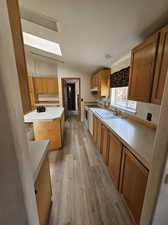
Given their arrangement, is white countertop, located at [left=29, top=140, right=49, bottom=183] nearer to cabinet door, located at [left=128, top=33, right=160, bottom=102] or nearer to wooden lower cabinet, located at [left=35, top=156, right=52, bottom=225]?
wooden lower cabinet, located at [left=35, top=156, right=52, bottom=225]

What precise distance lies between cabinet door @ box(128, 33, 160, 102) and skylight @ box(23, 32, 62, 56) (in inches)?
107

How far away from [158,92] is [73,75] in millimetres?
4157

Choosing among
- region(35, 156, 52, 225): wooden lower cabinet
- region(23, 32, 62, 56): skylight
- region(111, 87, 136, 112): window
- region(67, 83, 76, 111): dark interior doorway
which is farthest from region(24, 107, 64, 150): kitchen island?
region(67, 83, 76, 111): dark interior doorway

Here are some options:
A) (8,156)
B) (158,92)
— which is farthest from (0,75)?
(158,92)

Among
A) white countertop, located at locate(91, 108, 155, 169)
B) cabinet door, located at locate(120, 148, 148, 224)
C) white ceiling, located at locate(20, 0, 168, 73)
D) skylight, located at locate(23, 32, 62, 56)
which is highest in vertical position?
skylight, located at locate(23, 32, 62, 56)

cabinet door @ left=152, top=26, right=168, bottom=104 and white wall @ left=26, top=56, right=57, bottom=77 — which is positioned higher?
white wall @ left=26, top=56, right=57, bottom=77

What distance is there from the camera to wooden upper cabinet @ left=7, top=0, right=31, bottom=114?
628 millimetres

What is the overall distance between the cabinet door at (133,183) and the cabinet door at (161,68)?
705mm

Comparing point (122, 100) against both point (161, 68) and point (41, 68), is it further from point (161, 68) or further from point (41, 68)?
point (41, 68)

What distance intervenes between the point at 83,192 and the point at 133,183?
0.85 metres

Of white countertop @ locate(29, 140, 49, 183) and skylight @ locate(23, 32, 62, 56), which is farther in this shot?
skylight @ locate(23, 32, 62, 56)

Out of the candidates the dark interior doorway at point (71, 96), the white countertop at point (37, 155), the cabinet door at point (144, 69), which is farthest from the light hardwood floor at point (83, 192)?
the dark interior doorway at point (71, 96)

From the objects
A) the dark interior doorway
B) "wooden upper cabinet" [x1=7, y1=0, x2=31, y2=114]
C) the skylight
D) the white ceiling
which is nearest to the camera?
"wooden upper cabinet" [x1=7, y1=0, x2=31, y2=114]

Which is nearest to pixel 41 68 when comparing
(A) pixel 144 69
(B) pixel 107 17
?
(B) pixel 107 17
